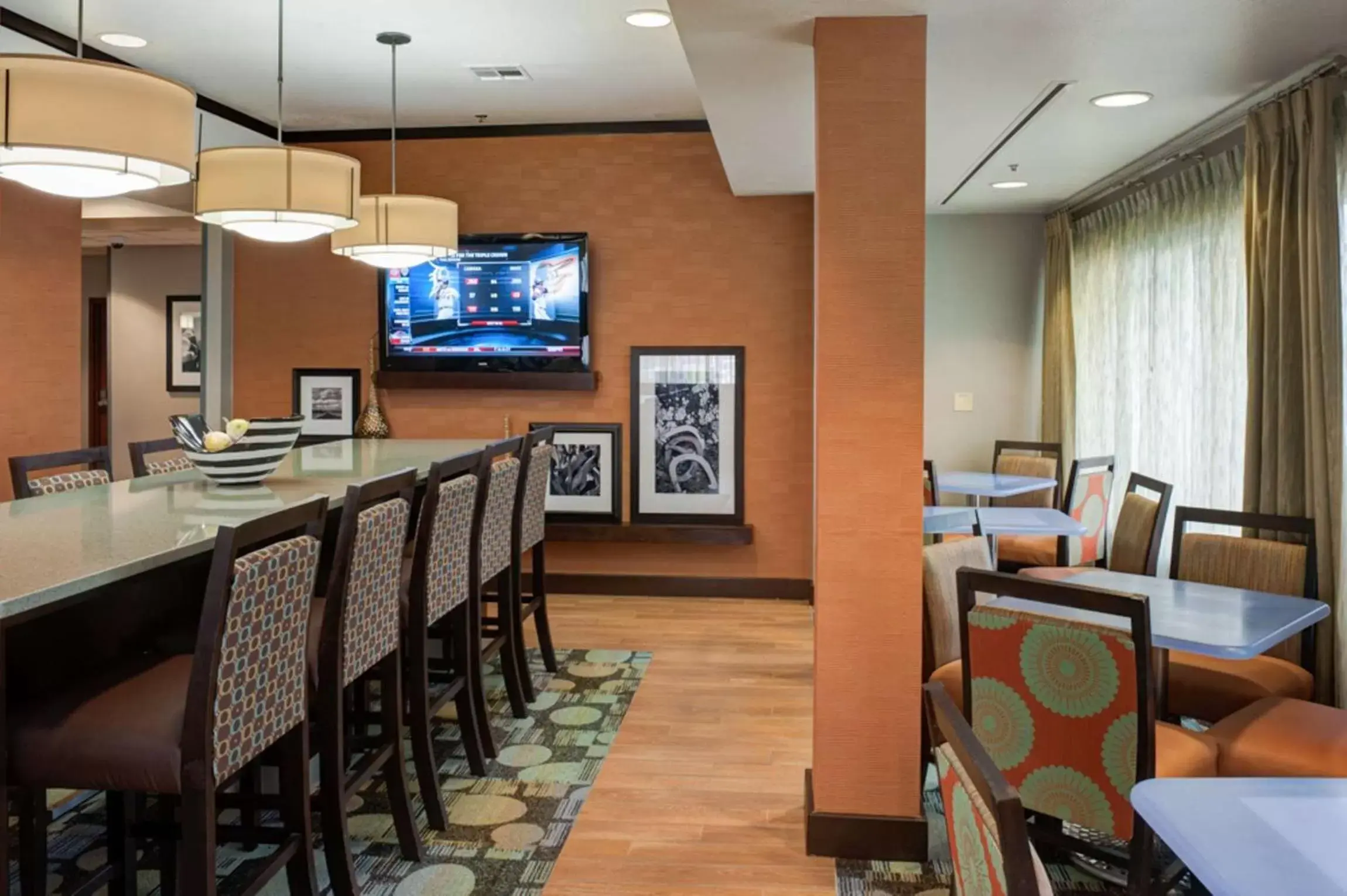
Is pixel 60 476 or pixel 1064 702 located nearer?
pixel 1064 702

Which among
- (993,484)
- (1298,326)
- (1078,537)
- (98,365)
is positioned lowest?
(1078,537)

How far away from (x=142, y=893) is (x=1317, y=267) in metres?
3.78

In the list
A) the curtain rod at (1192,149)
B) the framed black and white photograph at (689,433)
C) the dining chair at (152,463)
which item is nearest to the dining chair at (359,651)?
the dining chair at (152,463)

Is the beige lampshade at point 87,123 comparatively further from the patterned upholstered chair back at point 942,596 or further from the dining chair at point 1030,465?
the dining chair at point 1030,465

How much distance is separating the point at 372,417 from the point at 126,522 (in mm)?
3778

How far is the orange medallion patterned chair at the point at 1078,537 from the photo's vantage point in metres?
5.11

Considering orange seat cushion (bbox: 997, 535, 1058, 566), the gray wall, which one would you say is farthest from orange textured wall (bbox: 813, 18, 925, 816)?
the gray wall

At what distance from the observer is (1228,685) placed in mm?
3078

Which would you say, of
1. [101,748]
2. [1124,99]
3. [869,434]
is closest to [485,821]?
[101,748]

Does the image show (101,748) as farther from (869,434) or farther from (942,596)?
(942,596)

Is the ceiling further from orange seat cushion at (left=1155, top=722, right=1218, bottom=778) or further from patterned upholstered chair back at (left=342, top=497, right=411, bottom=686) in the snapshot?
orange seat cushion at (left=1155, top=722, right=1218, bottom=778)

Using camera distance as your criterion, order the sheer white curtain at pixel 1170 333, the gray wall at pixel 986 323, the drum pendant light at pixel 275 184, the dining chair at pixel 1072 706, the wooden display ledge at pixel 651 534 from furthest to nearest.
Answer: 1. the gray wall at pixel 986 323
2. the wooden display ledge at pixel 651 534
3. the sheer white curtain at pixel 1170 333
4. the drum pendant light at pixel 275 184
5. the dining chair at pixel 1072 706

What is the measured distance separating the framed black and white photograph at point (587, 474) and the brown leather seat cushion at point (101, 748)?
415cm

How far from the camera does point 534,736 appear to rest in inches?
151
